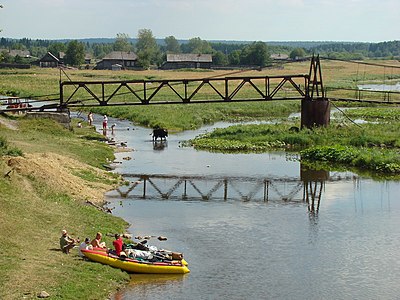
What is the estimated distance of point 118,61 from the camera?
17288 centimetres

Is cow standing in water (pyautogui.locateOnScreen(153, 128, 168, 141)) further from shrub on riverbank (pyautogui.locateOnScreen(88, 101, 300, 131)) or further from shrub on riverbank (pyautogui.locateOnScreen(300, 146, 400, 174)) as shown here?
shrub on riverbank (pyautogui.locateOnScreen(300, 146, 400, 174))

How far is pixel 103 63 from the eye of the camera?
174500mm

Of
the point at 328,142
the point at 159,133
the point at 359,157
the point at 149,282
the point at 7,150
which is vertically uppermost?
the point at 7,150

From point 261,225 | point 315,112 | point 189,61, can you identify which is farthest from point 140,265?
point 189,61

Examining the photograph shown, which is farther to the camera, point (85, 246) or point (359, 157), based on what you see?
point (359, 157)

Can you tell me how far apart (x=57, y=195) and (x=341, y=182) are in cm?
1707

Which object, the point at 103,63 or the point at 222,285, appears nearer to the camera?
the point at 222,285

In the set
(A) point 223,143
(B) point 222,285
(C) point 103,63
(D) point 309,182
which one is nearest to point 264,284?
(B) point 222,285

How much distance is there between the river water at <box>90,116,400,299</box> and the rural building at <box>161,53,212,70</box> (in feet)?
387

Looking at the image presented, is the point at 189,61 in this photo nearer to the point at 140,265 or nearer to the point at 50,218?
the point at 50,218

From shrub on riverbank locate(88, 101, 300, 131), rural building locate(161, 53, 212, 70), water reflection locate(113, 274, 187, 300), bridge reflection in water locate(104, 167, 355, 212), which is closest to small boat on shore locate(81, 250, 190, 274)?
water reflection locate(113, 274, 187, 300)

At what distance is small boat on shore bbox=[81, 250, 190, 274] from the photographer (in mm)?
24672

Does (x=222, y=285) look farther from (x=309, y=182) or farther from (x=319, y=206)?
(x=309, y=182)

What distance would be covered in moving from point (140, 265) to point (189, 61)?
14450cm
